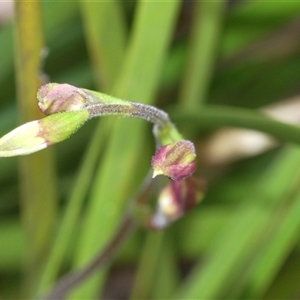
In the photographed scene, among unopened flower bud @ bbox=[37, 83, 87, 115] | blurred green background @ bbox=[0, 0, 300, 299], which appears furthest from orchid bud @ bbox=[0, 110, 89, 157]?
blurred green background @ bbox=[0, 0, 300, 299]

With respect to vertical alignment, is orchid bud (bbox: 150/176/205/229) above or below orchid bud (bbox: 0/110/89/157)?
below

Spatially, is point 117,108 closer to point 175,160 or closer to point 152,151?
point 175,160

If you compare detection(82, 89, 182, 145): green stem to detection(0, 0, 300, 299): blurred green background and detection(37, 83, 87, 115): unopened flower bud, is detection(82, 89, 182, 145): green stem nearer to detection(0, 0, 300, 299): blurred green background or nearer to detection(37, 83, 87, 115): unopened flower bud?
detection(37, 83, 87, 115): unopened flower bud

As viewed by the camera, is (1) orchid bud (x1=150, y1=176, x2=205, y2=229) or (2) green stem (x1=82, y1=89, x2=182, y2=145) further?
(1) orchid bud (x1=150, y1=176, x2=205, y2=229)

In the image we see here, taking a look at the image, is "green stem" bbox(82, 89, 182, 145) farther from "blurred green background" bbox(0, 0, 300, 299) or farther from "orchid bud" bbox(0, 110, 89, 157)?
"blurred green background" bbox(0, 0, 300, 299)

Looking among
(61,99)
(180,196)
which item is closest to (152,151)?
(180,196)

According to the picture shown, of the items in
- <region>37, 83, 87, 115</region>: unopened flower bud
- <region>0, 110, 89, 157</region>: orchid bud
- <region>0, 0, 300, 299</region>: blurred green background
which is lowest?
<region>0, 0, 300, 299</region>: blurred green background

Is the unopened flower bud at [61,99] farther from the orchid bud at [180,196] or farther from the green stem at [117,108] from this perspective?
the orchid bud at [180,196]

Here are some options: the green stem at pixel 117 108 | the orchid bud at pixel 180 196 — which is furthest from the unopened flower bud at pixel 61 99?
the orchid bud at pixel 180 196
